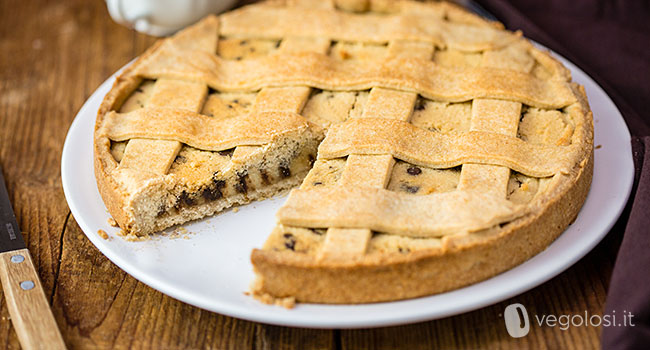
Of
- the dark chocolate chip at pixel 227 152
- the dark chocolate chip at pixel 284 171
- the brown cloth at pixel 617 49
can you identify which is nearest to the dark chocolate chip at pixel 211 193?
the dark chocolate chip at pixel 227 152

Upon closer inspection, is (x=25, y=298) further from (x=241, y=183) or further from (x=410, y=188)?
(x=410, y=188)

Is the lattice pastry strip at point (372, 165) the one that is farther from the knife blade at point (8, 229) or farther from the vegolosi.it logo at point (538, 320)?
the knife blade at point (8, 229)

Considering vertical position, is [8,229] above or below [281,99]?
below

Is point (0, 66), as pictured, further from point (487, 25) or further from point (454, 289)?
point (454, 289)

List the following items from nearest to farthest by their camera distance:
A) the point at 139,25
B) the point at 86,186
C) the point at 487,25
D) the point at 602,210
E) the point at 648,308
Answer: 1. the point at 648,308
2. the point at 602,210
3. the point at 86,186
4. the point at 487,25
5. the point at 139,25

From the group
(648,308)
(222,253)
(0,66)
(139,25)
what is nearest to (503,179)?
(648,308)

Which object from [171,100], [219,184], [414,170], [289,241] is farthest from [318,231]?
[171,100]
